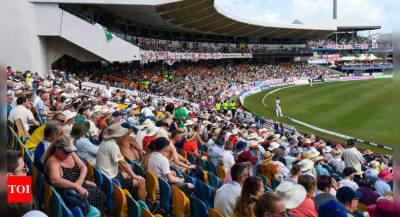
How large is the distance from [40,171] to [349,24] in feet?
301

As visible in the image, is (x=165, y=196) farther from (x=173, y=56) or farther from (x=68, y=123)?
(x=173, y=56)

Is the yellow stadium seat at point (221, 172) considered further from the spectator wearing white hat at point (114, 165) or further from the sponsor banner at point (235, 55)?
the sponsor banner at point (235, 55)

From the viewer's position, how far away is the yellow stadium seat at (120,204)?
16.7 ft

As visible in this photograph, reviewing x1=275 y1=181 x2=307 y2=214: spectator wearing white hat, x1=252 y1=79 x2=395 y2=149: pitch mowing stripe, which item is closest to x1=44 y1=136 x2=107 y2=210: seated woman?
x1=275 y1=181 x2=307 y2=214: spectator wearing white hat

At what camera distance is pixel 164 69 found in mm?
50500

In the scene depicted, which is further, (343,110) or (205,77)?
(205,77)

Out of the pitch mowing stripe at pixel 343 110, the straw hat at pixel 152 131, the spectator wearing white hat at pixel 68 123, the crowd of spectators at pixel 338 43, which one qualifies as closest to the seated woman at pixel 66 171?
the spectator wearing white hat at pixel 68 123

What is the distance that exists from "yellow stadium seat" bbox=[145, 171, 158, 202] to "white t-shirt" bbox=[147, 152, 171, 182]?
0.58 ft

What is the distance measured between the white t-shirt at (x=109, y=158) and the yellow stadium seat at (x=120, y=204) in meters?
0.74

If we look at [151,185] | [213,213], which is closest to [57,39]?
[151,185]

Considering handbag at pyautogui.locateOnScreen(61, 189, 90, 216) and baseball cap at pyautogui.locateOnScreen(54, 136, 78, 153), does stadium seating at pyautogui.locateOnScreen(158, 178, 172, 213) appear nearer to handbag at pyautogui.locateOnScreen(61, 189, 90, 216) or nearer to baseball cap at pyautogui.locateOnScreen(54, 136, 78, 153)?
handbag at pyautogui.locateOnScreen(61, 189, 90, 216)

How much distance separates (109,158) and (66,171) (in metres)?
1.00

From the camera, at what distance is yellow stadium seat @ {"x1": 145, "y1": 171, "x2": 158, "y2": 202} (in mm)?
6082

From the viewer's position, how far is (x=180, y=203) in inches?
212
